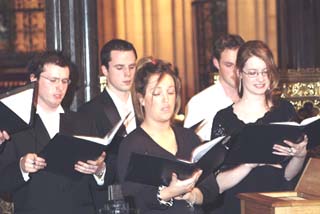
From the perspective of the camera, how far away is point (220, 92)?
653cm

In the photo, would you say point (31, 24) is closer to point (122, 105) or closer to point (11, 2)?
point (11, 2)

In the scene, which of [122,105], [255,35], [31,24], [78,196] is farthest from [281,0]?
[78,196]

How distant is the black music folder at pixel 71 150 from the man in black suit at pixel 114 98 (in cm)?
52

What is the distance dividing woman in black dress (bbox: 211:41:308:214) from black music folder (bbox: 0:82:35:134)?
104cm

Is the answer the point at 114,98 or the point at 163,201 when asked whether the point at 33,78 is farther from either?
the point at 163,201

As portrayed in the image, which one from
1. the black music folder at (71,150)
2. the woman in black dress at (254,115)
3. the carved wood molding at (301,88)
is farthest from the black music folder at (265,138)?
the carved wood molding at (301,88)

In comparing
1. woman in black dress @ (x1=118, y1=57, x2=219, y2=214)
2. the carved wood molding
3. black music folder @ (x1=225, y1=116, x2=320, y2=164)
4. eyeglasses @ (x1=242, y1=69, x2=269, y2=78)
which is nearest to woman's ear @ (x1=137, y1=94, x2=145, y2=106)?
woman in black dress @ (x1=118, y1=57, x2=219, y2=214)

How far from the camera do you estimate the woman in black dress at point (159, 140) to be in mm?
4812

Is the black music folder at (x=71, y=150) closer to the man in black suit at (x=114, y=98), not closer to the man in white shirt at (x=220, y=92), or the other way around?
the man in black suit at (x=114, y=98)

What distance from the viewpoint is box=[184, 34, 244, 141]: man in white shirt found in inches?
251

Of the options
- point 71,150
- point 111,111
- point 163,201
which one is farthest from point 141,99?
point 111,111

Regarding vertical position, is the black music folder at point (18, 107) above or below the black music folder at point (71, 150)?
above

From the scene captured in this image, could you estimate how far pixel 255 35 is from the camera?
1256 cm

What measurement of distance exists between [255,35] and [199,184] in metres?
7.75
